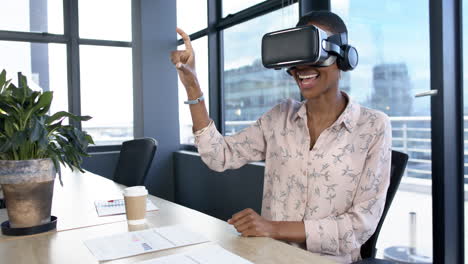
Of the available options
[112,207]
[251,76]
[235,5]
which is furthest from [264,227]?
[235,5]

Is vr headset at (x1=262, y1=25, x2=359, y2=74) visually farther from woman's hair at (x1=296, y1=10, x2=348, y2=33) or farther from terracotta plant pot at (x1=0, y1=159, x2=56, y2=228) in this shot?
terracotta plant pot at (x1=0, y1=159, x2=56, y2=228)

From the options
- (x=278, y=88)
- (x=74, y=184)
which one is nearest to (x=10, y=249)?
(x=74, y=184)

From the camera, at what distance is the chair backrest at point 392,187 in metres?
1.27

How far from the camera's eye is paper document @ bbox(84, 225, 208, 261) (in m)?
1.00

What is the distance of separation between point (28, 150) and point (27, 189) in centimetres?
11

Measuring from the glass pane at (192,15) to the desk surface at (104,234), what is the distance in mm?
2944

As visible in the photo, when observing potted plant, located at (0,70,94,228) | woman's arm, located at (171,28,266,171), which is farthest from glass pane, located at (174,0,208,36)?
potted plant, located at (0,70,94,228)

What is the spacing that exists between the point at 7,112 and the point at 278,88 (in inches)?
90.5

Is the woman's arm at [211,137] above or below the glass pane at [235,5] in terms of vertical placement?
below

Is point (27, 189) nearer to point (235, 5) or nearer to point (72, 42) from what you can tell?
point (235, 5)

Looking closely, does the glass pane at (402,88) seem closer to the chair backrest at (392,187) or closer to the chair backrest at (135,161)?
the chair backrest at (392,187)

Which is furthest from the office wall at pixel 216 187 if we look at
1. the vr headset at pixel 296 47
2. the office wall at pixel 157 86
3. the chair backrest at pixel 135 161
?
the vr headset at pixel 296 47

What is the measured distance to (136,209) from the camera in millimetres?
1264

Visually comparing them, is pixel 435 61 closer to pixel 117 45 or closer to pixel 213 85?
pixel 213 85
